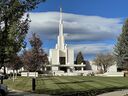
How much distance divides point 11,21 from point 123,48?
79.2 metres

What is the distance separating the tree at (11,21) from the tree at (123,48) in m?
74.2

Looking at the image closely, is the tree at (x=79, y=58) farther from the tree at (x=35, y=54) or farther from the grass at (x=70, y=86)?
the grass at (x=70, y=86)

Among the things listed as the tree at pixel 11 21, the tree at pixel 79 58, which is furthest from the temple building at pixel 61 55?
the tree at pixel 11 21

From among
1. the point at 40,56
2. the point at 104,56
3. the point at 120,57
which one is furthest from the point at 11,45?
the point at 104,56

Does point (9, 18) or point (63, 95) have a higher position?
point (9, 18)

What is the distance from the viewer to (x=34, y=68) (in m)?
71.8

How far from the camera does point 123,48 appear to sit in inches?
4210

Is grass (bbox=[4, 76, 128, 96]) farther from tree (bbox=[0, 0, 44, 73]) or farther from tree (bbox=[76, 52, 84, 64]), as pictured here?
tree (bbox=[76, 52, 84, 64])

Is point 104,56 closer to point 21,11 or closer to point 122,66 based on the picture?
point 122,66

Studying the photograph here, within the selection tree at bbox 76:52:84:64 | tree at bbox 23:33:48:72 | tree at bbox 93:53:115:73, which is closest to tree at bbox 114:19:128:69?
tree at bbox 93:53:115:73

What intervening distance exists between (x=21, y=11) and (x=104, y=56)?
118 metres

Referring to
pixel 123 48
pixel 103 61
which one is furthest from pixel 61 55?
pixel 123 48

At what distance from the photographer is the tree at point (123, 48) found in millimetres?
105438

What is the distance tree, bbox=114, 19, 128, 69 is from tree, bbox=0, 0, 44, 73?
74220 mm
